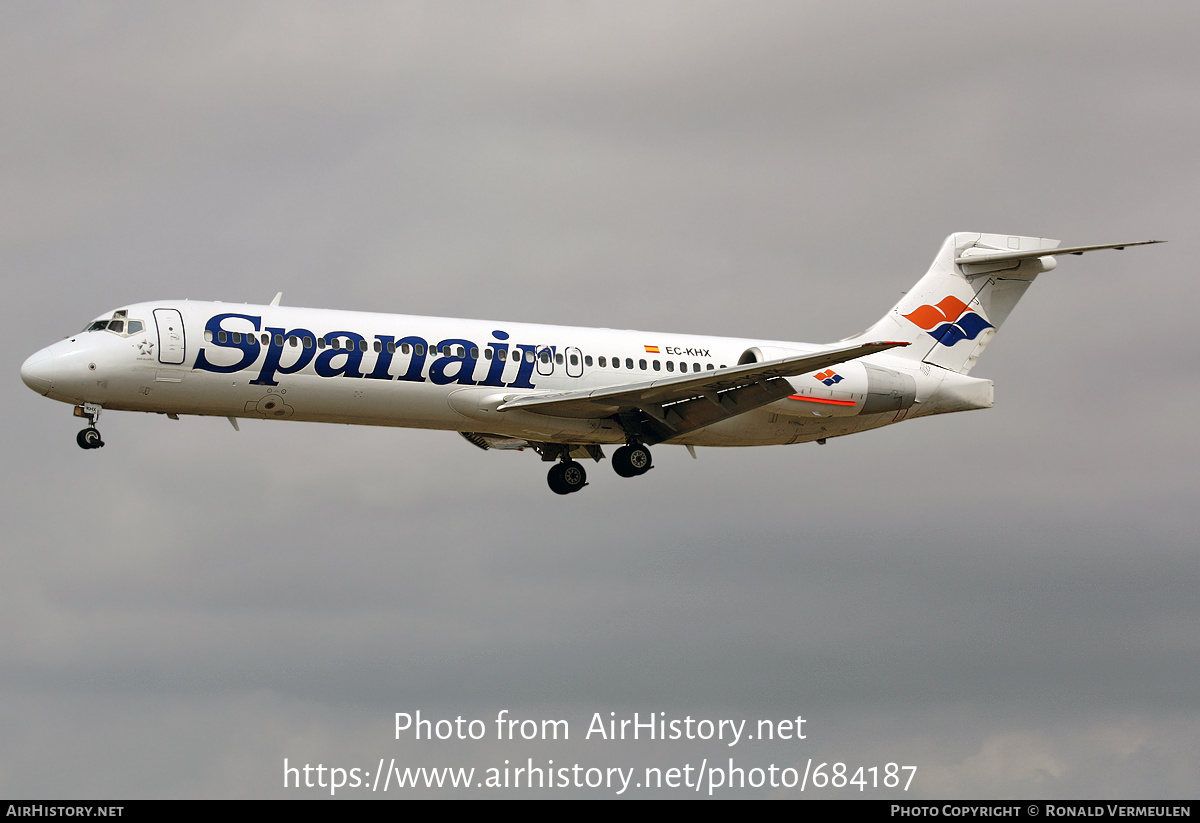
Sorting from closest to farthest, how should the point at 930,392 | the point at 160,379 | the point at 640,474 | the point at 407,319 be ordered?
the point at 160,379, the point at 407,319, the point at 640,474, the point at 930,392

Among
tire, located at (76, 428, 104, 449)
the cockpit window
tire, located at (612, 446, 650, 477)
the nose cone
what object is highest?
the cockpit window

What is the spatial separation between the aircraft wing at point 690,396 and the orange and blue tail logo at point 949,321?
19.0 ft

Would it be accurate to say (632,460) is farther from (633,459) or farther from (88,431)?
(88,431)

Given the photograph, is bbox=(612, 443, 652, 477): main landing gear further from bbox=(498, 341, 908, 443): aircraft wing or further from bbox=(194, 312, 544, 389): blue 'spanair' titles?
bbox=(194, 312, 544, 389): blue 'spanair' titles

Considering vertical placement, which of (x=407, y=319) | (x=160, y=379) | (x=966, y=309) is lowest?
(x=160, y=379)

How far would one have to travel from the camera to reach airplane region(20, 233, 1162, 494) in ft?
116

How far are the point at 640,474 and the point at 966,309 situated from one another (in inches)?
436

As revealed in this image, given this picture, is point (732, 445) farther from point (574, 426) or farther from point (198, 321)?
point (198, 321)

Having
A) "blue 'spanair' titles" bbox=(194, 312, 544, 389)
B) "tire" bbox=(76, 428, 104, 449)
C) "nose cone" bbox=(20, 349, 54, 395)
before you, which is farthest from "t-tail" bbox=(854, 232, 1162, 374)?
"nose cone" bbox=(20, 349, 54, 395)

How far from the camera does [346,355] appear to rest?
36156 millimetres

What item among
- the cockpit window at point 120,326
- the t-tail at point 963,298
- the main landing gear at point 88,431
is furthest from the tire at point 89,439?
the t-tail at point 963,298

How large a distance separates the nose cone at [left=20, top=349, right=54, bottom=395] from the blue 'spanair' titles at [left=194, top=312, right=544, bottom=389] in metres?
3.10

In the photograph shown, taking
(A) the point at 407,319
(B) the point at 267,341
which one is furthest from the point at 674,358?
(B) the point at 267,341

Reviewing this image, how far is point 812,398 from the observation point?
1615 inches
